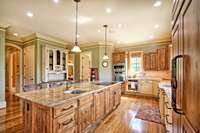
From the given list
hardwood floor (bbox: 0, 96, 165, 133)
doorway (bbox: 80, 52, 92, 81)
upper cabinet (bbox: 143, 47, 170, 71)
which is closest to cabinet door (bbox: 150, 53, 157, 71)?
upper cabinet (bbox: 143, 47, 170, 71)

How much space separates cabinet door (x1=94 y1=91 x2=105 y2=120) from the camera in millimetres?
3092

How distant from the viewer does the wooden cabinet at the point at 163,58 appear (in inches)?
A: 230

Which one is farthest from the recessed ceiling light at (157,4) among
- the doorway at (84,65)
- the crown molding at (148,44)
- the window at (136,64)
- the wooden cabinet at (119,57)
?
the doorway at (84,65)

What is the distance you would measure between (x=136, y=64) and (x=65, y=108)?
234 inches

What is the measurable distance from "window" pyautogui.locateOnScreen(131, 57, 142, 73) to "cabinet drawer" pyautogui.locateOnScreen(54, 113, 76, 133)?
5665 millimetres

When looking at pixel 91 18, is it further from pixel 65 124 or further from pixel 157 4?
pixel 65 124

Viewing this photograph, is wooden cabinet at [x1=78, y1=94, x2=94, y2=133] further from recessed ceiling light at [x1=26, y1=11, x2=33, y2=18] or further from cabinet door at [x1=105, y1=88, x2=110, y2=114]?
recessed ceiling light at [x1=26, y1=11, x2=33, y2=18]

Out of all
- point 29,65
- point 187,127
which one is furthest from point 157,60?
point 29,65

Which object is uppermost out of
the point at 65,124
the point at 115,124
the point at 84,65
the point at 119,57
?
the point at 119,57

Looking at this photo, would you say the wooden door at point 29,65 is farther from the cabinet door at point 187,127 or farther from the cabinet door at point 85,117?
the cabinet door at point 187,127

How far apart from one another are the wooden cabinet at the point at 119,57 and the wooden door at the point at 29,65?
4.04m

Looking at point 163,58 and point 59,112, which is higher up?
point 163,58

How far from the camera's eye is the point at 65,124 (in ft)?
6.68

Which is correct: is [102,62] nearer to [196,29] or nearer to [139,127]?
[139,127]
